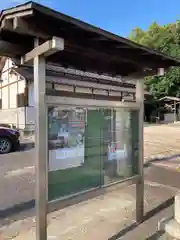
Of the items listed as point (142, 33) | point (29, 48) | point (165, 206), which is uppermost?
point (142, 33)

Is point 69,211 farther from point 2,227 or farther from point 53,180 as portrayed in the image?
point 53,180

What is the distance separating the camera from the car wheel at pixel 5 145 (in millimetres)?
8886

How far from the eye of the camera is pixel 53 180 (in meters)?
2.53

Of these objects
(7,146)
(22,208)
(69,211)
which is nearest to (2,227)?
(22,208)

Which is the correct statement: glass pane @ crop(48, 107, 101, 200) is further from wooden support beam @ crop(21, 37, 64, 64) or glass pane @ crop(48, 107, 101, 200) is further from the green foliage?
the green foliage

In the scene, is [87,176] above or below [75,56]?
below

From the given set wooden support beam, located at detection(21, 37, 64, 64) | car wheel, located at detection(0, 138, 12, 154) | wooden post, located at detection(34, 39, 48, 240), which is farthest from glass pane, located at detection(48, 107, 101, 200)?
car wheel, located at detection(0, 138, 12, 154)

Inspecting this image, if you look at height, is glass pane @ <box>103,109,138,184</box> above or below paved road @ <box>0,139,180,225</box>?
above

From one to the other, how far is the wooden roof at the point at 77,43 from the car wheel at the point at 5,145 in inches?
257

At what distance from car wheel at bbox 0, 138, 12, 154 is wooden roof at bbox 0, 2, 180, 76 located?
6.53m

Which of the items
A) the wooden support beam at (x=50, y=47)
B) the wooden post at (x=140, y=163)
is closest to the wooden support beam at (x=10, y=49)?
the wooden support beam at (x=50, y=47)

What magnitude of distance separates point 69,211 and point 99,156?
4.10 ft

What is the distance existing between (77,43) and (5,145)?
7371 millimetres

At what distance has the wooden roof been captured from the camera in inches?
81.8
